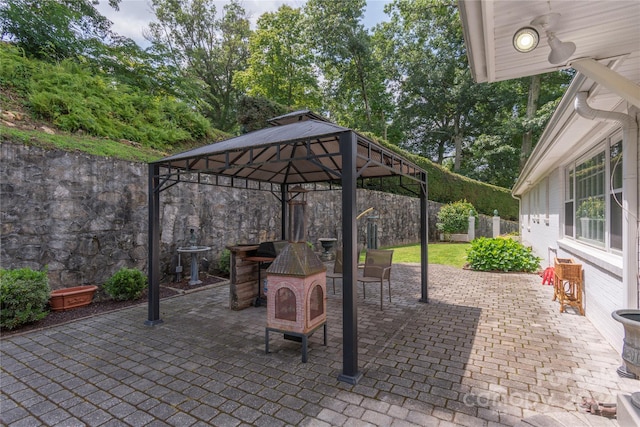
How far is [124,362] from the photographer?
3.24 meters

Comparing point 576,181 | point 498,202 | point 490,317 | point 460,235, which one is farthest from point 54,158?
point 498,202

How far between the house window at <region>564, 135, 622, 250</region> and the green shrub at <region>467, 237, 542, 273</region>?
2.32 m

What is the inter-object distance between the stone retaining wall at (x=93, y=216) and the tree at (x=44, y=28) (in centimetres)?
526

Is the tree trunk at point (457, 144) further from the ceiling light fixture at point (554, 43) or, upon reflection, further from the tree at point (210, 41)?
the ceiling light fixture at point (554, 43)

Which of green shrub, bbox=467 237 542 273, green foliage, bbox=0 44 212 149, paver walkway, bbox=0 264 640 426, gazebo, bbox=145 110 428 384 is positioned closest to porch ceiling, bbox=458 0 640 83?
gazebo, bbox=145 110 428 384

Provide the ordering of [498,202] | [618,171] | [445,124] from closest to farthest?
[618,171] → [498,202] → [445,124]

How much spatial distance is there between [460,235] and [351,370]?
1437 cm

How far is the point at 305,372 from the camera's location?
9.98 feet

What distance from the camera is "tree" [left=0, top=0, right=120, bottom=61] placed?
7.49 metres

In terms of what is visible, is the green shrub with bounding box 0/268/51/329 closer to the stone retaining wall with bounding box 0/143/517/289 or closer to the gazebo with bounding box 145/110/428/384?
the stone retaining wall with bounding box 0/143/517/289

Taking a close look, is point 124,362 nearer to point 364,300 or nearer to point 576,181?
point 364,300

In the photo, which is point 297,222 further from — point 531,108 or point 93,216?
point 531,108

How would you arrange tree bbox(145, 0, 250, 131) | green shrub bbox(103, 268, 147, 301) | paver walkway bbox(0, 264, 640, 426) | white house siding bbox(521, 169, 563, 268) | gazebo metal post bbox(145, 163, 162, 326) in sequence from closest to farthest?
1. paver walkway bbox(0, 264, 640, 426)
2. gazebo metal post bbox(145, 163, 162, 326)
3. green shrub bbox(103, 268, 147, 301)
4. white house siding bbox(521, 169, 563, 268)
5. tree bbox(145, 0, 250, 131)

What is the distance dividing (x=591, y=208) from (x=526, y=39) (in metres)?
4.04
